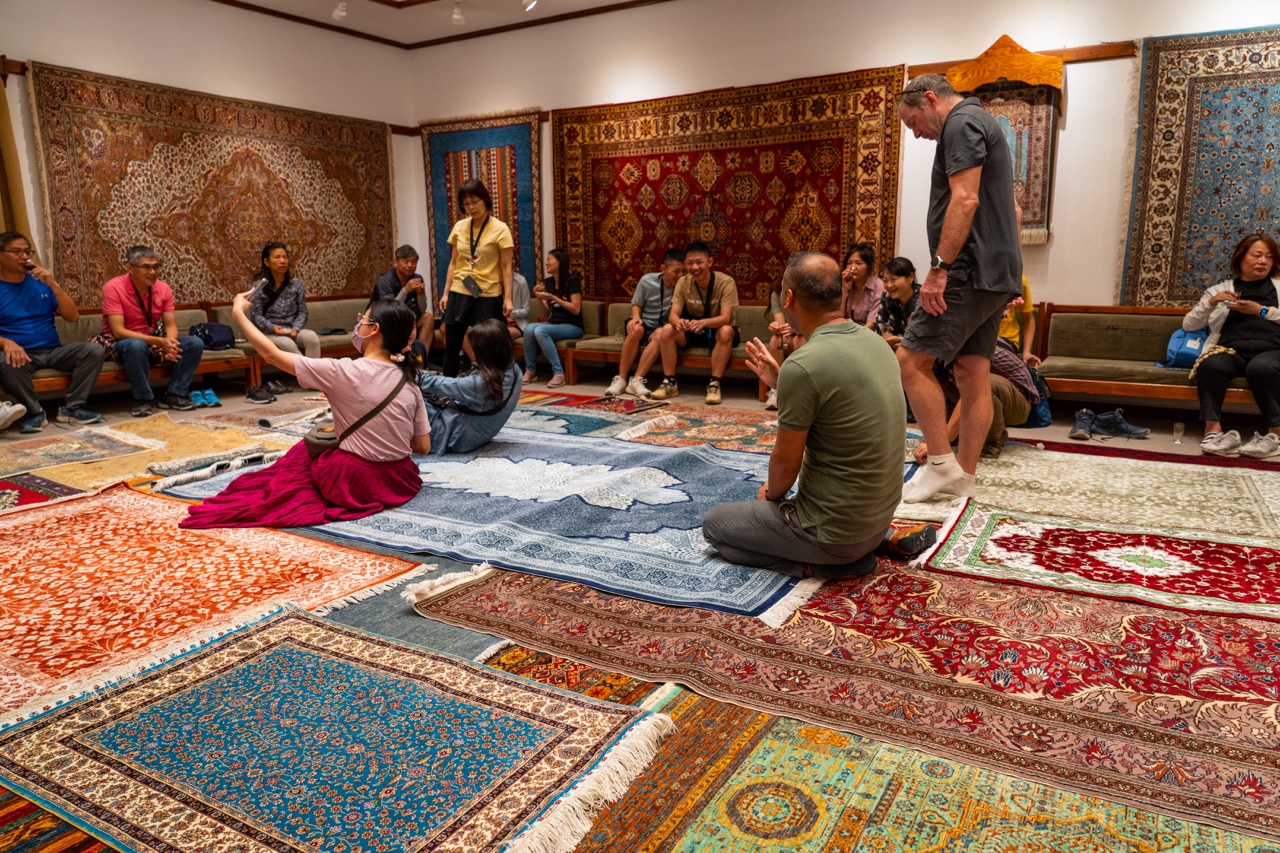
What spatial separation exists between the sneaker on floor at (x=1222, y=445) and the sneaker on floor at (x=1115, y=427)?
45 centimetres

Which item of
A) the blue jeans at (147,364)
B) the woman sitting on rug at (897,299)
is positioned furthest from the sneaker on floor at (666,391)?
the blue jeans at (147,364)

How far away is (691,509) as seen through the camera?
3.89 m

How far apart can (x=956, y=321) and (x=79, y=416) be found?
593 cm

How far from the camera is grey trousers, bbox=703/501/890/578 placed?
2.93 meters

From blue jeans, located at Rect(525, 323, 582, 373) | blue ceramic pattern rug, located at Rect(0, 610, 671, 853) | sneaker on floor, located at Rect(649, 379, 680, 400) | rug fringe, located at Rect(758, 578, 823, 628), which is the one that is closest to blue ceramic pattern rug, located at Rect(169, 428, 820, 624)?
rug fringe, located at Rect(758, 578, 823, 628)

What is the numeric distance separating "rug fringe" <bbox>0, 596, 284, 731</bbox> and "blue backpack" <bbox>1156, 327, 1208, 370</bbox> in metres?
5.57

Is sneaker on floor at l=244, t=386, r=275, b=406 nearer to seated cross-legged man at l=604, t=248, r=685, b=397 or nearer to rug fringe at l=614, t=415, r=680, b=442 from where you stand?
seated cross-legged man at l=604, t=248, r=685, b=397

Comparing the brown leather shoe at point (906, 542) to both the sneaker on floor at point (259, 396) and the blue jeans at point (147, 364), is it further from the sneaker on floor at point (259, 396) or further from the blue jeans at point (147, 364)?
the blue jeans at point (147, 364)

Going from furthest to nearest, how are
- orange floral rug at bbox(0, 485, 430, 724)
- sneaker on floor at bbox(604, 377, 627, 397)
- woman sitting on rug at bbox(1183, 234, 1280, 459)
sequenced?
sneaker on floor at bbox(604, 377, 627, 397) → woman sitting on rug at bbox(1183, 234, 1280, 459) → orange floral rug at bbox(0, 485, 430, 724)

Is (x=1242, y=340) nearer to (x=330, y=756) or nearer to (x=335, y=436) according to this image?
(x=335, y=436)

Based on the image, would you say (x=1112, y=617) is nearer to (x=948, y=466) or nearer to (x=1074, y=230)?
(x=948, y=466)

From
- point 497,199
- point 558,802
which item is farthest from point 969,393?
point 497,199

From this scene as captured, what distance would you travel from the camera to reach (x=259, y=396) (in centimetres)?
718

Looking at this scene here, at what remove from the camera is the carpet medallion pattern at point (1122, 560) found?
9.30 feet
